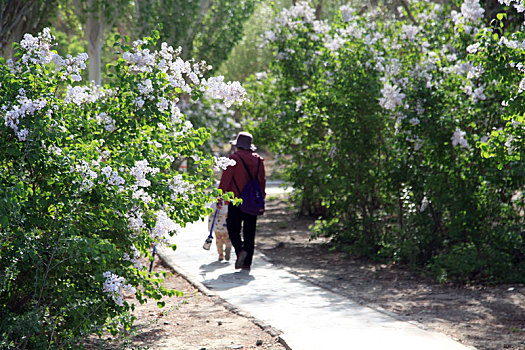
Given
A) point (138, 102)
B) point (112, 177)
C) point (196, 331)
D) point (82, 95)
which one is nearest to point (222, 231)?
point (196, 331)

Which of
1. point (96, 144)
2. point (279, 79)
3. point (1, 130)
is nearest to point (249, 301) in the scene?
point (96, 144)

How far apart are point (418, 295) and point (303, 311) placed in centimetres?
170

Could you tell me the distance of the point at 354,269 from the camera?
31.5ft

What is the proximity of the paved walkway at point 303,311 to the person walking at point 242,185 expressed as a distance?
0.91 feet

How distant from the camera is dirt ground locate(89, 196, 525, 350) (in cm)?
590

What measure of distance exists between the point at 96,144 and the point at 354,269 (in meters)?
5.46

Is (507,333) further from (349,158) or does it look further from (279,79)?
(279,79)

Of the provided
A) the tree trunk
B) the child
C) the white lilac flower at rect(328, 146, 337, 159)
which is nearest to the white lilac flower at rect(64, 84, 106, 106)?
the child

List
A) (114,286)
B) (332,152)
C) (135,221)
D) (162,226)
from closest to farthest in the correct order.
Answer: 1. (114,286)
2. (135,221)
3. (162,226)
4. (332,152)

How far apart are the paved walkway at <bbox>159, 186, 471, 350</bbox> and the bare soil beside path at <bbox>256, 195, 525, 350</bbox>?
0.28 m

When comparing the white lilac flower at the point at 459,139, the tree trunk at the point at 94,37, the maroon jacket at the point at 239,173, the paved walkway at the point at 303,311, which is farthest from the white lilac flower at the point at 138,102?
the tree trunk at the point at 94,37

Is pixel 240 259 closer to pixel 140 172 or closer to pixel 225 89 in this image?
pixel 225 89

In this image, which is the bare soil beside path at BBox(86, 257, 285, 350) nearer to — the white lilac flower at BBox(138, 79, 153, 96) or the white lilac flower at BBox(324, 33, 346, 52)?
the white lilac flower at BBox(138, 79, 153, 96)

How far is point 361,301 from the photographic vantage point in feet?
24.0
